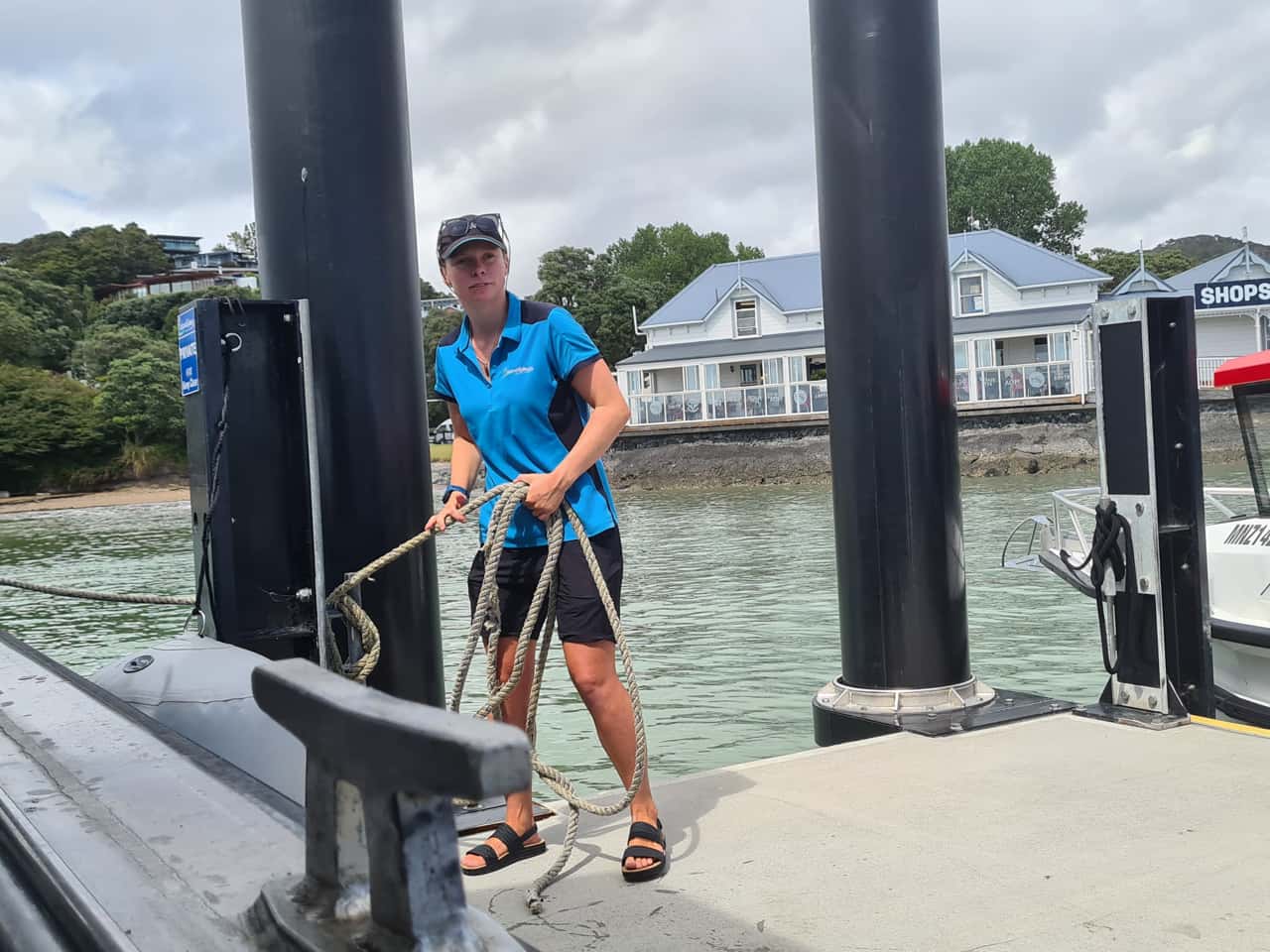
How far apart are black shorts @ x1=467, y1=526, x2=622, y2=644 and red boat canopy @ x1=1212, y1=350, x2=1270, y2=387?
5.12 m

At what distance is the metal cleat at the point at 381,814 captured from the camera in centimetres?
85

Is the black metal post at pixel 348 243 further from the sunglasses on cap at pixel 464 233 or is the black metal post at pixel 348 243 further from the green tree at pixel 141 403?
the green tree at pixel 141 403

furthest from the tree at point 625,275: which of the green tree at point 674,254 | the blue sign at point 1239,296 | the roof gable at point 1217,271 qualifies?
the blue sign at point 1239,296

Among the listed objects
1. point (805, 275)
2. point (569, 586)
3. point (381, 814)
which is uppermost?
point (805, 275)

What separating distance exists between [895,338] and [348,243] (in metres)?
2.52

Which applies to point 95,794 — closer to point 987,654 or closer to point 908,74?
point 908,74

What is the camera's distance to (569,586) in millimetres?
3652

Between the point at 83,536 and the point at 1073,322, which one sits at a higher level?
the point at 1073,322

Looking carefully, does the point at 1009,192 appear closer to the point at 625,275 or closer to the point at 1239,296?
the point at 625,275

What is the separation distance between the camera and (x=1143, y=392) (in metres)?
5.14

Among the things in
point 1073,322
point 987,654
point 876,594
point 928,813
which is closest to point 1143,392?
point 876,594

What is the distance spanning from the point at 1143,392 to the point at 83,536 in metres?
38.2

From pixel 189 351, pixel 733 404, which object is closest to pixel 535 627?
pixel 189 351

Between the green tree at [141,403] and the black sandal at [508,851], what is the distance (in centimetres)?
6994
